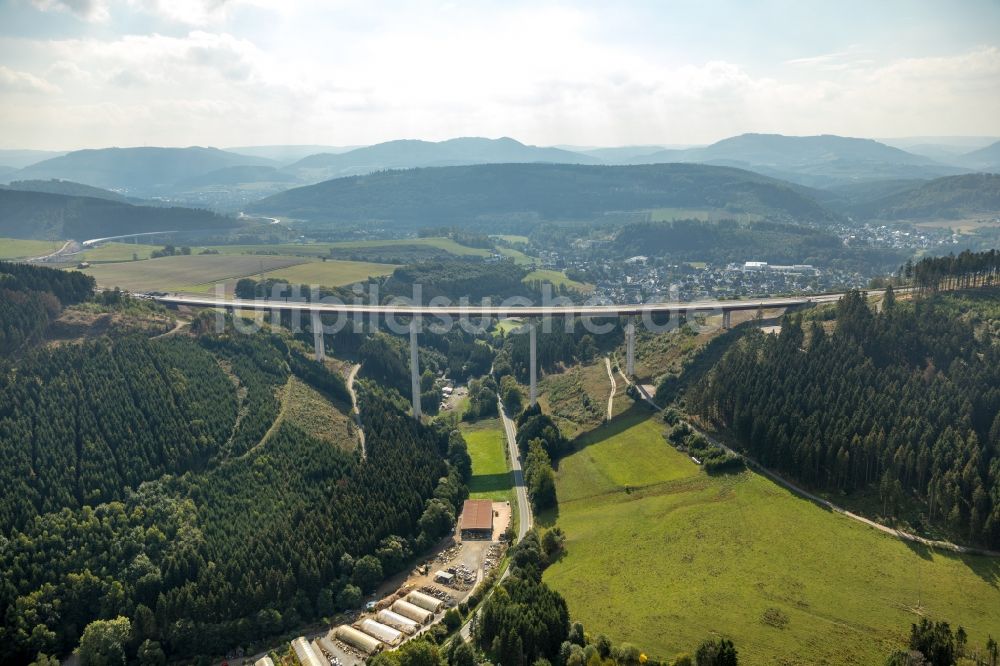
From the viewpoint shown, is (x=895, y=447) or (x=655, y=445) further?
(x=655, y=445)

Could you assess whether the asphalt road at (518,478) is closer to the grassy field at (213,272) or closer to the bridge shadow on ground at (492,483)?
the bridge shadow on ground at (492,483)

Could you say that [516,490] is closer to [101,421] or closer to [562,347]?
[562,347]

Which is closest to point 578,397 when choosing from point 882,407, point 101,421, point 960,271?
point 882,407

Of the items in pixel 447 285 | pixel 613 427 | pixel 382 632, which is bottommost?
Result: pixel 382 632

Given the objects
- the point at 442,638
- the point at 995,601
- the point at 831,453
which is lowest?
the point at 442,638

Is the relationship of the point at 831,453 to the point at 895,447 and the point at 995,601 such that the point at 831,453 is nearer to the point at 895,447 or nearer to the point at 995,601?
the point at 895,447

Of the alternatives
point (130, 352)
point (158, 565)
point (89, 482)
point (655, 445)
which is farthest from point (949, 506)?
point (130, 352)

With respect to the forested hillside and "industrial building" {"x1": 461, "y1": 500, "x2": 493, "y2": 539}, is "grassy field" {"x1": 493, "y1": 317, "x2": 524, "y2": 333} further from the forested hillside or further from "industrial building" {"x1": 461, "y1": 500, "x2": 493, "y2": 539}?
"industrial building" {"x1": 461, "y1": 500, "x2": 493, "y2": 539}

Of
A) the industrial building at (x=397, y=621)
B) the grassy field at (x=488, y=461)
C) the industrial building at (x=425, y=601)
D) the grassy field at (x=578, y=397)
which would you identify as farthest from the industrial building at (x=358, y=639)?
the grassy field at (x=578, y=397)
